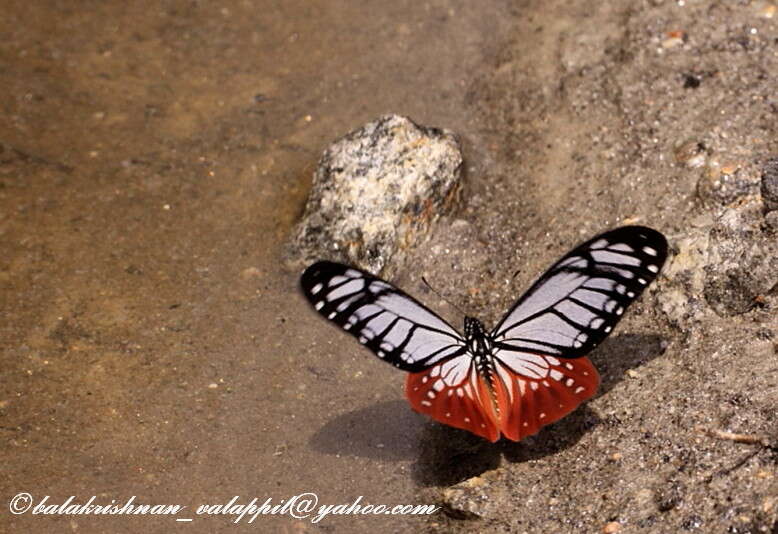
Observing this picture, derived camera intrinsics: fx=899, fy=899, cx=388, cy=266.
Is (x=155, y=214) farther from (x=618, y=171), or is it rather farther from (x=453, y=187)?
(x=618, y=171)

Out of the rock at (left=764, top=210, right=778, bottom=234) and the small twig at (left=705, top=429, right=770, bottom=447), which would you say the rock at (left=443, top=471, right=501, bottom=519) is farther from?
the rock at (left=764, top=210, right=778, bottom=234)

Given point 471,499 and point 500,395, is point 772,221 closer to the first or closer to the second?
point 500,395

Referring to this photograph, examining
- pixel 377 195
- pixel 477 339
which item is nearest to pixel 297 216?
pixel 377 195

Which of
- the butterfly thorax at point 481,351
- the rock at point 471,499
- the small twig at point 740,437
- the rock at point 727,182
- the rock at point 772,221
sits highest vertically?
the rock at point 727,182

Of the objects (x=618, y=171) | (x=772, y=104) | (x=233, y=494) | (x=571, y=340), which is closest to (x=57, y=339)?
(x=233, y=494)

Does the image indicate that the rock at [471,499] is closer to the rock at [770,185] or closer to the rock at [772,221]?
the rock at [772,221]

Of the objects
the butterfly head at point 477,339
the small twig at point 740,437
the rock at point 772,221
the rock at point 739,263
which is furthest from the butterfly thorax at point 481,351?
the rock at point 772,221
